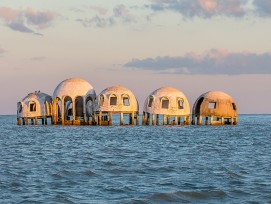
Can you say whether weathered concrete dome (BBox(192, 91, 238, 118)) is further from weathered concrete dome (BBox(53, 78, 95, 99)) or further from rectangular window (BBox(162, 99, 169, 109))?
weathered concrete dome (BBox(53, 78, 95, 99))

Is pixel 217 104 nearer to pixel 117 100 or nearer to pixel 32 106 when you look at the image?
pixel 117 100

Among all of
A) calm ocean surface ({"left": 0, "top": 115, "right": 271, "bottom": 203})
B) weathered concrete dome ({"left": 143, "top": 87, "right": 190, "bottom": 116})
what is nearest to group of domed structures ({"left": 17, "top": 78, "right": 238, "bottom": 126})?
weathered concrete dome ({"left": 143, "top": 87, "right": 190, "bottom": 116})

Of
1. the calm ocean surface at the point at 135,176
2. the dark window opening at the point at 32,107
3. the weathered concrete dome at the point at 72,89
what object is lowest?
the calm ocean surface at the point at 135,176

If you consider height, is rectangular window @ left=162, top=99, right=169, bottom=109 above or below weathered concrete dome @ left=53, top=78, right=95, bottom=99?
below

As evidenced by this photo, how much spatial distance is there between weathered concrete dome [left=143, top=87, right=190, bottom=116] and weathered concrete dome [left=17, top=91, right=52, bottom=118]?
13.3 meters

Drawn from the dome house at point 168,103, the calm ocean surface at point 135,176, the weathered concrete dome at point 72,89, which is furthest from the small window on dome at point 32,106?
the calm ocean surface at point 135,176

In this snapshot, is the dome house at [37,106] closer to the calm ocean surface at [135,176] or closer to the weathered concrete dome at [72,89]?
the weathered concrete dome at [72,89]

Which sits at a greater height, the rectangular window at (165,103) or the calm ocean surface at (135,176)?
the rectangular window at (165,103)

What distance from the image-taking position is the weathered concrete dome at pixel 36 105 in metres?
74.5

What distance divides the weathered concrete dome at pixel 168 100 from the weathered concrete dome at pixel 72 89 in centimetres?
789

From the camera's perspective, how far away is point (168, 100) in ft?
234

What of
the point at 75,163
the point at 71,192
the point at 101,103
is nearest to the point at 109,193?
the point at 71,192

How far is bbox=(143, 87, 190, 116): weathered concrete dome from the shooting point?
6919 centimetres

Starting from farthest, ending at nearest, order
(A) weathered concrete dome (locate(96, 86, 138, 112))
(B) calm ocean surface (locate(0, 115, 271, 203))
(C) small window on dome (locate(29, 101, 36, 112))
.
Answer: (C) small window on dome (locate(29, 101, 36, 112)) → (A) weathered concrete dome (locate(96, 86, 138, 112)) → (B) calm ocean surface (locate(0, 115, 271, 203))
